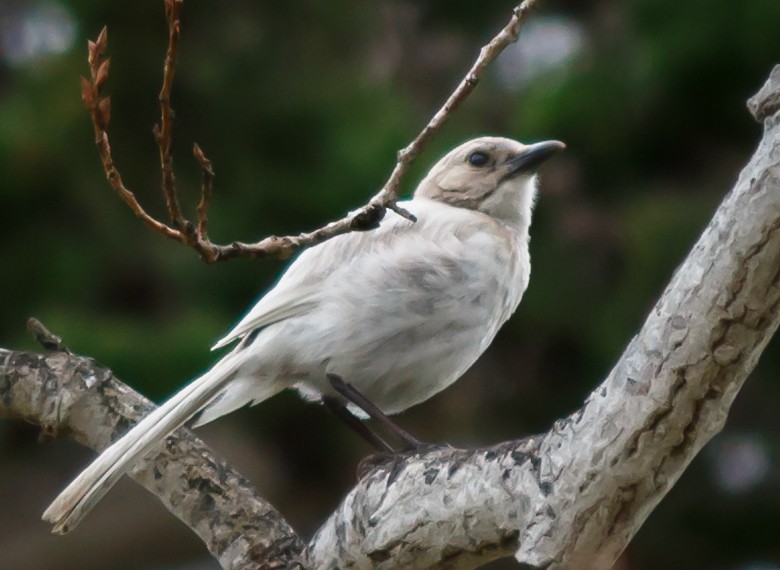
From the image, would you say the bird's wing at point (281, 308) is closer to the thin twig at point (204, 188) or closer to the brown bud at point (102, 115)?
the thin twig at point (204, 188)

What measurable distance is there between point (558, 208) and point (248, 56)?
1.80 meters

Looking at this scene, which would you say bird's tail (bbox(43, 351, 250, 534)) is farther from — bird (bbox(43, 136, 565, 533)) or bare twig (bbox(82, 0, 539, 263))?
bare twig (bbox(82, 0, 539, 263))

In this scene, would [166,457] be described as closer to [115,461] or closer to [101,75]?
[115,461]

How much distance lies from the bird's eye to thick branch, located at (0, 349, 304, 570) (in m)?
1.44

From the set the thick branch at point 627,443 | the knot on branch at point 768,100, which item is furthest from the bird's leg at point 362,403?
the knot on branch at point 768,100

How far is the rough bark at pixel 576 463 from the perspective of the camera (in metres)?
2.92

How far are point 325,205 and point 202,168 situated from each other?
14.7ft

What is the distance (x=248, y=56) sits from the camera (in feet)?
27.0

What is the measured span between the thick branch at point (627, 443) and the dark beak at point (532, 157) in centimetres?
153

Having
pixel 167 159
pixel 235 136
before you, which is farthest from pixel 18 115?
pixel 167 159

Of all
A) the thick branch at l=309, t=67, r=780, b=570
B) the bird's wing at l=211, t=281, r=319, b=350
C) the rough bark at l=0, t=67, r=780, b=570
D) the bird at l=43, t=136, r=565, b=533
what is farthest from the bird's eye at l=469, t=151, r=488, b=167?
the thick branch at l=309, t=67, r=780, b=570

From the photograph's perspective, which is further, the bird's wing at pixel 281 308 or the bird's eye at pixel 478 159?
the bird's eye at pixel 478 159

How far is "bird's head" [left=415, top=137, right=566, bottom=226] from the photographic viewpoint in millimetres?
4973

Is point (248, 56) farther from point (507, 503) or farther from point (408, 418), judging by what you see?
point (507, 503)
